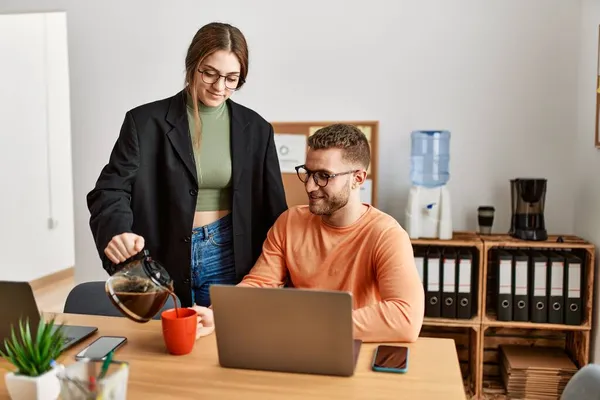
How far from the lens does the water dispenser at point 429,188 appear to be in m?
3.18

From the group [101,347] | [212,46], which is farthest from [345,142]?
[101,347]

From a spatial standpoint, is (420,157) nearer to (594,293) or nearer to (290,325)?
(594,293)

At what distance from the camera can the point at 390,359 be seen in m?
1.43

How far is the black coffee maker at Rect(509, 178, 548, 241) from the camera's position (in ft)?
10.3

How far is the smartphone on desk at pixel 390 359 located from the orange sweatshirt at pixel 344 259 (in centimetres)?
17

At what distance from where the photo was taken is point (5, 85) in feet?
16.4

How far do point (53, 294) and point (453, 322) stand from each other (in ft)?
11.0

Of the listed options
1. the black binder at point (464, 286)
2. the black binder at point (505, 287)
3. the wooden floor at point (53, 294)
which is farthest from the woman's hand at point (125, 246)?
the wooden floor at point (53, 294)

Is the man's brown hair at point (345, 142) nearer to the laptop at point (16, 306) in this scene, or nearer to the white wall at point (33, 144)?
the laptop at point (16, 306)

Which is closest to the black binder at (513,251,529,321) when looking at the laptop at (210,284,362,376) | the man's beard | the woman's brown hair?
the man's beard

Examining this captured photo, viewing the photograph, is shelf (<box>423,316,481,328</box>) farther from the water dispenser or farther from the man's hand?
the man's hand

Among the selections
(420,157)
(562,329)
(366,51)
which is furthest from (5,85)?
(562,329)

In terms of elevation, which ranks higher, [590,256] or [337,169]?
[337,169]

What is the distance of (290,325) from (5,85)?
14.9 ft
